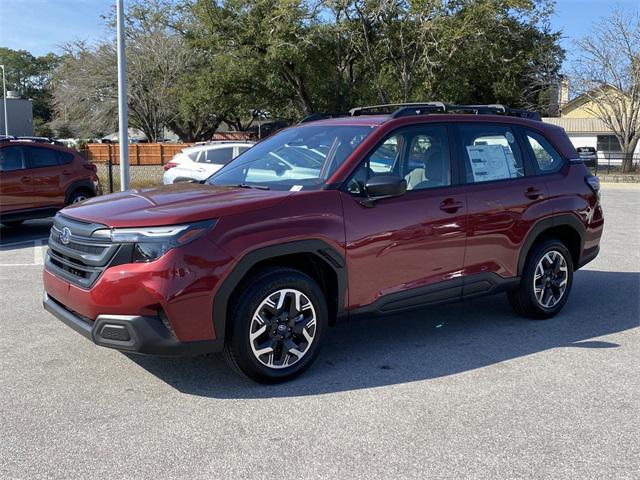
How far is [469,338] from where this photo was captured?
555cm

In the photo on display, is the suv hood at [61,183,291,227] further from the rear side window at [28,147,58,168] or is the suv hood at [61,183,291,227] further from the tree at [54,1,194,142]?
the tree at [54,1,194,142]

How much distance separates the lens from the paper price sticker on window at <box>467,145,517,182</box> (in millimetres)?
5500

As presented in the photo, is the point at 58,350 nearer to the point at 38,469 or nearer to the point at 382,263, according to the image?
the point at 38,469

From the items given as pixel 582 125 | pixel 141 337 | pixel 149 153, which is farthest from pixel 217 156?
pixel 582 125

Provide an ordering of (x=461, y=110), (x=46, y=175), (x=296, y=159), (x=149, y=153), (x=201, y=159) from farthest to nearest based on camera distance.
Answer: (x=149, y=153), (x=201, y=159), (x=46, y=175), (x=461, y=110), (x=296, y=159)

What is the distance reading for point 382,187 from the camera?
4.56 meters

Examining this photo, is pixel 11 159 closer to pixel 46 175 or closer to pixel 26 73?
pixel 46 175

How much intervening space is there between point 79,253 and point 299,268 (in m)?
1.47

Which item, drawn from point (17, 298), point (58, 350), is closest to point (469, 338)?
point (58, 350)

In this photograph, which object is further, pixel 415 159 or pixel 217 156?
pixel 217 156

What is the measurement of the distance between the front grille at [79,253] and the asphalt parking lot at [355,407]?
2.45 ft

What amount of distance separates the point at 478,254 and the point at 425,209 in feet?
2.36

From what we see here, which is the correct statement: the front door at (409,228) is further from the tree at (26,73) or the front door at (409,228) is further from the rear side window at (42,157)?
the tree at (26,73)

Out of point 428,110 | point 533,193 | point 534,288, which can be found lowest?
point 534,288
